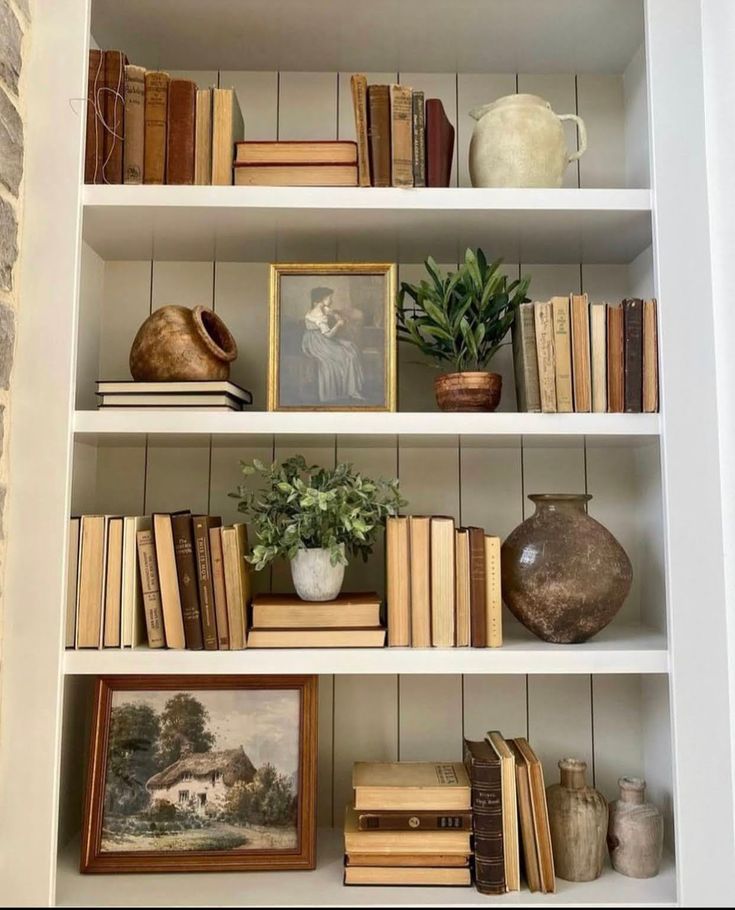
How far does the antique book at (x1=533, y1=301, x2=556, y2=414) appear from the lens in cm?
145

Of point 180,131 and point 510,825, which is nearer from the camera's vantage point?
point 510,825

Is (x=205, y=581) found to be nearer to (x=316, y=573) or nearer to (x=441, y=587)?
(x=316, y=573)

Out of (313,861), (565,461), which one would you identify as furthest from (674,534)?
(313,861)

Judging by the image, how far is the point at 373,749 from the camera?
1696mm

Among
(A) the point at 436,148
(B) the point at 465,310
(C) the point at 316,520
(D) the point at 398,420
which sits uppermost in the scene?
(A) the point at 436,148

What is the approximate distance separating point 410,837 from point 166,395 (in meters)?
0.91

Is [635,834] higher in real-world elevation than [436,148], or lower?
lower

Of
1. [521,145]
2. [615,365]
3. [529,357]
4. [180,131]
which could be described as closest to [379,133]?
[521,145]

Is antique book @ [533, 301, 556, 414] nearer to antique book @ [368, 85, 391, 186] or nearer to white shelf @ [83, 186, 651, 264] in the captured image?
→ white shelf @ [83, 186, 651, 264]

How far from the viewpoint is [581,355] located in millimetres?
1461

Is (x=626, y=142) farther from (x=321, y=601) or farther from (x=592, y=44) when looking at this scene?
(x=321, y=601)

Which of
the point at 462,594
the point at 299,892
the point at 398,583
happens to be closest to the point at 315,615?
the point at 398,583

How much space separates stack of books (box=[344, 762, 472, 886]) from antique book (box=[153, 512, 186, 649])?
43 cm

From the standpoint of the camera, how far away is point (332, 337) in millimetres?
1502
